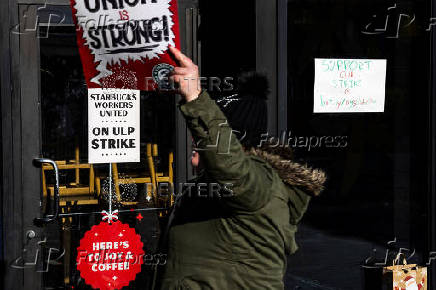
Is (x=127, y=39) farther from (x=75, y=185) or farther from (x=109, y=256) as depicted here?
(x=109, y=256)

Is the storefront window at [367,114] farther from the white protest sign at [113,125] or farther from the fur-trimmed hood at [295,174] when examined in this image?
the fur-trimmed hood at [295,174]

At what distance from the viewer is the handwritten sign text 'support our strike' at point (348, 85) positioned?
209 inches

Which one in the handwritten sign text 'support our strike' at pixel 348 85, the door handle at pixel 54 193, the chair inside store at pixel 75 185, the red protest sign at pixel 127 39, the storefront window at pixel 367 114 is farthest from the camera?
the storefront window at pixel 367 114

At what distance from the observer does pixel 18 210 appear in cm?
474

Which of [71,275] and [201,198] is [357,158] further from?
[201,198]

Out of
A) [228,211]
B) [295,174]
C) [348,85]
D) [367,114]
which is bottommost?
[228,211]

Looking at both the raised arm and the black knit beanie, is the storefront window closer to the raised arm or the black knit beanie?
the black knit beanie

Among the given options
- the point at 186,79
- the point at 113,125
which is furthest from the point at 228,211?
the point at 113,125

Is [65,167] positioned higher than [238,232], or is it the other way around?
[65,167]

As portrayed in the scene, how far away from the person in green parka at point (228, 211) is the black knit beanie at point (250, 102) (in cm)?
191

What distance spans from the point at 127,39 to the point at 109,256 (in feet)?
5.07

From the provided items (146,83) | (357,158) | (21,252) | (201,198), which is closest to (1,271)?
(21,252)

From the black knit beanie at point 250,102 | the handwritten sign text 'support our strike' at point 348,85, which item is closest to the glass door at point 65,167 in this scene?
the black knit beanie at point 250,102

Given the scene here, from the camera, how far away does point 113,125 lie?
481 centimetres
